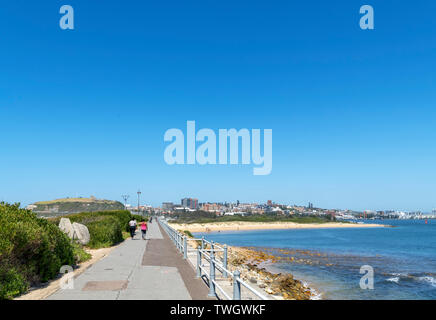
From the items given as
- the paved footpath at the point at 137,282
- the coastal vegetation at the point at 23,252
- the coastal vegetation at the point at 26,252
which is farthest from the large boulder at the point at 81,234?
the coastal vegetation at the point at 23,252

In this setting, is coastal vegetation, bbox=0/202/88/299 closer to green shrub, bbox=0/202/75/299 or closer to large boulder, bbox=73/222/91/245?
green shrub, bbox=0/202/75/299

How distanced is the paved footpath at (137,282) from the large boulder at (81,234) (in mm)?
4878

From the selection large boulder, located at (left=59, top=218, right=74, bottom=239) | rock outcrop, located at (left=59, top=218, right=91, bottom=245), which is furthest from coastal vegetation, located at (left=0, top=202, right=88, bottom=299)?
rock outcrop, located at (left=59, top=218, right=91, bottom=245)

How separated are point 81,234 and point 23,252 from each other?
10.7 m

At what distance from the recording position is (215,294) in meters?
9.17

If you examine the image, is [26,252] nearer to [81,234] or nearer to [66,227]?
[66,227]

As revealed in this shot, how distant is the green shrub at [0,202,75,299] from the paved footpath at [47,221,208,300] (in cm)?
95

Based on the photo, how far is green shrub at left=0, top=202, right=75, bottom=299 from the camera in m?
8.99

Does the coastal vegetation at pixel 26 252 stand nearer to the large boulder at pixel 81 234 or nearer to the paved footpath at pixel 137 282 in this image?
the paved footpath at pixel 137 282

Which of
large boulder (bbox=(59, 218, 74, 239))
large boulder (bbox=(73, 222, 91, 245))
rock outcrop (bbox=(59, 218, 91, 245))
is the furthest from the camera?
large boulder (bbox=(73, 222, 91, 245))

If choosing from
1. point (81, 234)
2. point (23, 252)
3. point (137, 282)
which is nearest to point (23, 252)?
point (23, 252)
